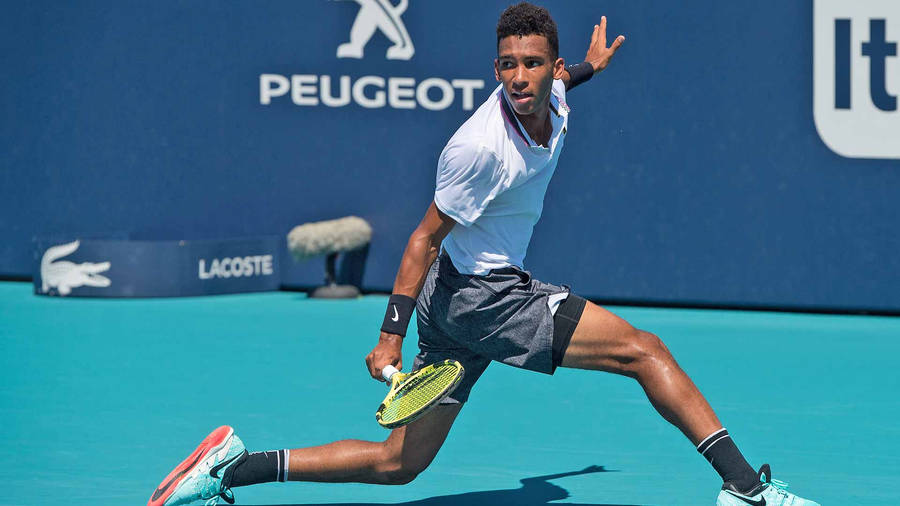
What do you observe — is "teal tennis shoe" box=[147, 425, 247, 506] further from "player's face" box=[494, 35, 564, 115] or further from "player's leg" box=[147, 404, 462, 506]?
"player's face" box=[494, 35, 564, 115]

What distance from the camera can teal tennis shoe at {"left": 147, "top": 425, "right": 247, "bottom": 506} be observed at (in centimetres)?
440

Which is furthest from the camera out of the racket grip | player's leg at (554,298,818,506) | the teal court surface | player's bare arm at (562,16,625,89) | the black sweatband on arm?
player's bare arm at (562,16,625,89)

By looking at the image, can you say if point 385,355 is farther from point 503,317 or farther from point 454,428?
point 454,428

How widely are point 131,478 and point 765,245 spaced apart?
5.09 meters

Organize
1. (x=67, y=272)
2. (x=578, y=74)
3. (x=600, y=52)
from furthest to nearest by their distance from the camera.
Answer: (x=67, y=272) < (x=600, y=52) < (x=578, y=74)

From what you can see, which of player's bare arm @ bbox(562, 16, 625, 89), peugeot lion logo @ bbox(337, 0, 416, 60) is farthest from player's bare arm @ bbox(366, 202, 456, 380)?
peugeot lion logo @ bbox(337, 0, 416, 60)

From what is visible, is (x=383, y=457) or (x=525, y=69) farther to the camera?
(x=383, y=457)

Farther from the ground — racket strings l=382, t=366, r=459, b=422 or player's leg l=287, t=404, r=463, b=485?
racket strings l=382, t=366, r=459, b=422

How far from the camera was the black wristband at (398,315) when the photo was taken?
4.02m

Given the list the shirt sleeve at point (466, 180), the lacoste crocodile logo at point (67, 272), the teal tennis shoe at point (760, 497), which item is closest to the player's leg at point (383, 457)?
the shirt sleeve at point (466, 180)

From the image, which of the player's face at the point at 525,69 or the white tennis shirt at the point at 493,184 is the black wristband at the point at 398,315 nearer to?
the white tennis shirt at the point at 493,184

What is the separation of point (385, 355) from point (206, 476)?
0.85 m

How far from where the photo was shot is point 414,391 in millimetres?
4043

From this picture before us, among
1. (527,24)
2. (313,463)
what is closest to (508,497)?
(313,463)
